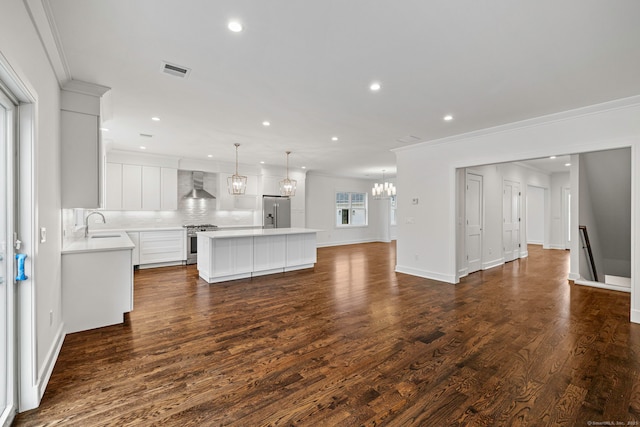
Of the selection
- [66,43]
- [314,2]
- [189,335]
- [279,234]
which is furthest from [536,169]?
[66,43]

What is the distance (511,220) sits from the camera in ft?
24.9

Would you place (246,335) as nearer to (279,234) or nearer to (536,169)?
(279,234)

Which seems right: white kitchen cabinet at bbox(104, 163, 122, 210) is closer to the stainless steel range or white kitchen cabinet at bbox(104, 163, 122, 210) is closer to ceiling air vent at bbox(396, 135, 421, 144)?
the stainless steel range

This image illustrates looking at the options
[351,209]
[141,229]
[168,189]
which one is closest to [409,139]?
[168,189]

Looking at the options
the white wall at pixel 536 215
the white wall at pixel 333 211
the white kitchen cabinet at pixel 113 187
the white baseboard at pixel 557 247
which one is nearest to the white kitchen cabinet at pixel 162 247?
the white kitchen cabinet at pixel 113 187

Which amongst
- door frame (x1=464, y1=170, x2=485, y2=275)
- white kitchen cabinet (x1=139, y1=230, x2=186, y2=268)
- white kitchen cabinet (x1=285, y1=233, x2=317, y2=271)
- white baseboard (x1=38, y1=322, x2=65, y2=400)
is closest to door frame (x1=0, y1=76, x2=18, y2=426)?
white baseboard (x1=38, y1=322, x2=65, y2=400)

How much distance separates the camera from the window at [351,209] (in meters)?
11.3

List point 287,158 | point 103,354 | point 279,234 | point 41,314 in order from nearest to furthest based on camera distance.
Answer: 1. point 41,314
2. point 103,354
3. point 279,234
4. point 287,158

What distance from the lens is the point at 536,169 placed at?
873 centimetres

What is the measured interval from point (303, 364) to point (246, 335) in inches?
33.5

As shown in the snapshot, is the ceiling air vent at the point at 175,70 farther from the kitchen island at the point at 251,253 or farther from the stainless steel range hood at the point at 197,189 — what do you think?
the stainless steel range hood at the point at 197,189

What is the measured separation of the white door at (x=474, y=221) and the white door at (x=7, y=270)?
6.39 meters

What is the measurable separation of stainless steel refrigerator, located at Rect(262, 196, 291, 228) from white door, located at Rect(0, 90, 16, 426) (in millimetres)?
6730

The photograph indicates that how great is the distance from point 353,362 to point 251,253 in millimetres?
3461
